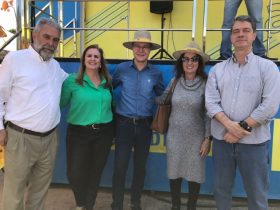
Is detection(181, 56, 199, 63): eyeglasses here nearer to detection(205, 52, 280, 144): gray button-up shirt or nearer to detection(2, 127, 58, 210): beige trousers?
detection(205, 52, 280, 144): gray button-up shirt

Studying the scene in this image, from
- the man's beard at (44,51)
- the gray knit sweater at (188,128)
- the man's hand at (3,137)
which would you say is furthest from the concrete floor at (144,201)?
the man's beard at (44,51)

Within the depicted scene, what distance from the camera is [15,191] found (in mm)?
2984

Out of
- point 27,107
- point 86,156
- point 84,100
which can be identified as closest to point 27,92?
point 27,107

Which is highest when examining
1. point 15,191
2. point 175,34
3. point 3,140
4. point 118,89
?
point 175,34

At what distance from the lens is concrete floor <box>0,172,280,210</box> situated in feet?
13.2

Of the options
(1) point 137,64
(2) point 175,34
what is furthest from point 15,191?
(2) point 175,34

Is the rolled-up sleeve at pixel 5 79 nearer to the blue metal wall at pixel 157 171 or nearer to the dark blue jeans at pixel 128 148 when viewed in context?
the dark blue jeans at pixel 128 148

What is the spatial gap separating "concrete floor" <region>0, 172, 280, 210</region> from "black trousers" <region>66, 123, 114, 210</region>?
0.55 meters

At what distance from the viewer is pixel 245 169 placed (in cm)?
282

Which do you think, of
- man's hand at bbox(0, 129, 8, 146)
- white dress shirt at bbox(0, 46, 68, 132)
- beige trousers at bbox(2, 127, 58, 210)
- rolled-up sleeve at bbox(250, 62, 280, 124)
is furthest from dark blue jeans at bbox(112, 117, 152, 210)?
rolled-up sleeve at bbox(250, 62, 280, 124)

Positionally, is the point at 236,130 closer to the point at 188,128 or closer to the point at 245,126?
the point at 245,126

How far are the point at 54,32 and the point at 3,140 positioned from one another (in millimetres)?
976

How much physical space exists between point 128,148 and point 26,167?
3.24 ft

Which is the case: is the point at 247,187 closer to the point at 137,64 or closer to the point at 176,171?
the point at 176,171
